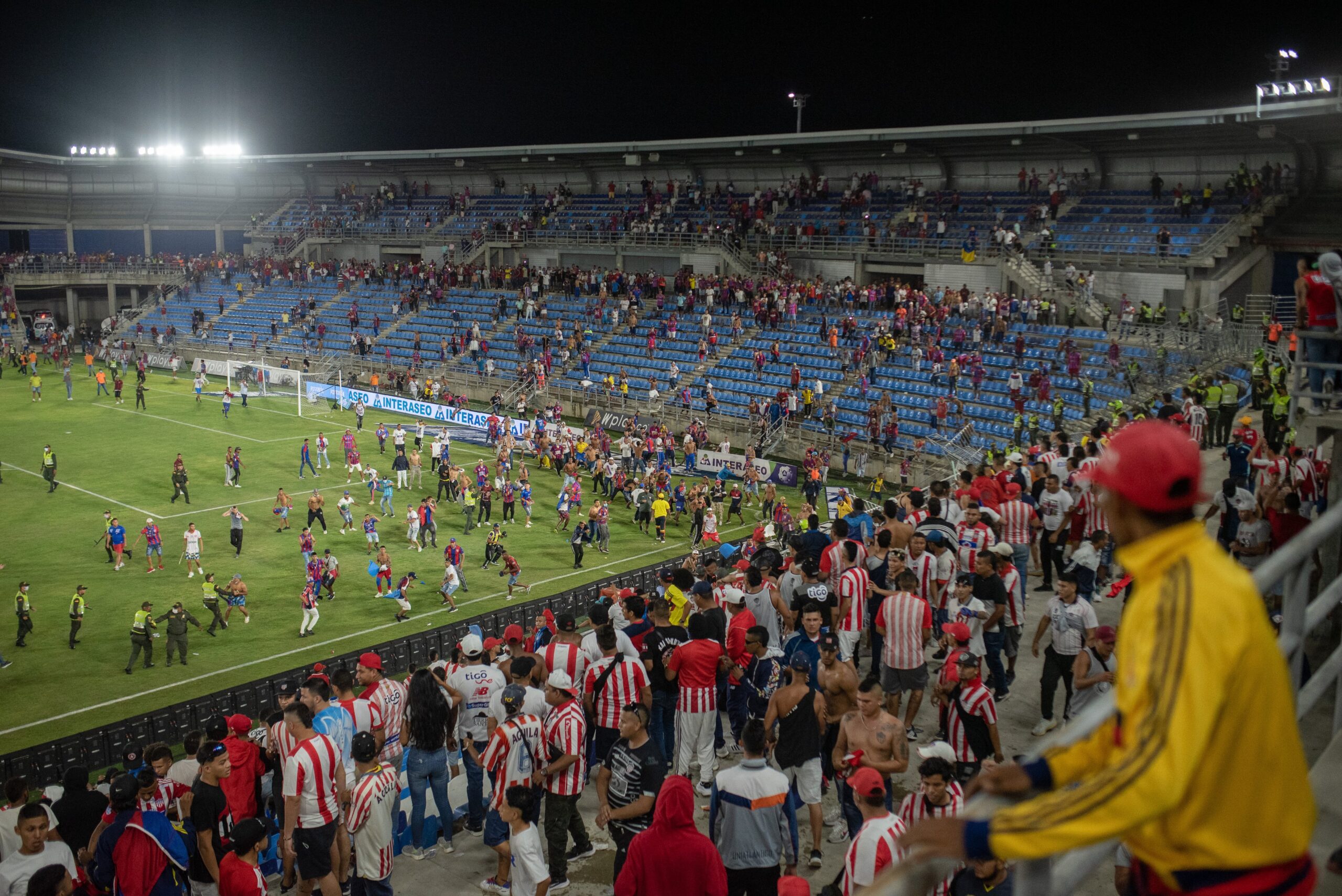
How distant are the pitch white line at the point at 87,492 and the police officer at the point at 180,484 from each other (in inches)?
45.5

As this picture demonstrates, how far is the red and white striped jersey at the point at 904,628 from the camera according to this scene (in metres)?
9.23

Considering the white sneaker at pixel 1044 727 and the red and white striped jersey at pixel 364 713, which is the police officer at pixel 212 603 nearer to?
the red and white striped jersey at pixel 364 713

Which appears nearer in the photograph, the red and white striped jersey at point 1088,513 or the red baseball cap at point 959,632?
the red baseball cap at point 959,632

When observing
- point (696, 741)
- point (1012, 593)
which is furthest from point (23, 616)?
point (1012, 593)

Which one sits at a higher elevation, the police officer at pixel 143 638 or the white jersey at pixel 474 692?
the white jersey at pixel 474 692

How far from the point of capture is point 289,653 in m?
20.0

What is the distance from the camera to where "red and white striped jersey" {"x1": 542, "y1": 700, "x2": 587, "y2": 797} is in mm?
7855

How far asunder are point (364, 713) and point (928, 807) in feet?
17.7

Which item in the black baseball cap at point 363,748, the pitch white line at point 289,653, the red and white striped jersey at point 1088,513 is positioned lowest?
the pitch white line at point 289,653

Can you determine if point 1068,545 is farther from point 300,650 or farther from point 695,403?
point 695,403

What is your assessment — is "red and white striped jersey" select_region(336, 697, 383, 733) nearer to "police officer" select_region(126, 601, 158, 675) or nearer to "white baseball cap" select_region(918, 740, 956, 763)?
"white baseball cap" select_region(918, 740, 956, 763)

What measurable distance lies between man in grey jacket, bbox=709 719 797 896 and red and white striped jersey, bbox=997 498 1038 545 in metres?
6.85

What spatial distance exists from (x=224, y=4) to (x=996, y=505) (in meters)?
74.1

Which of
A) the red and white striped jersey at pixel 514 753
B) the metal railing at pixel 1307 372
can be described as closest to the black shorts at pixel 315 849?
the red and white striped jersey at pixel 514 753
